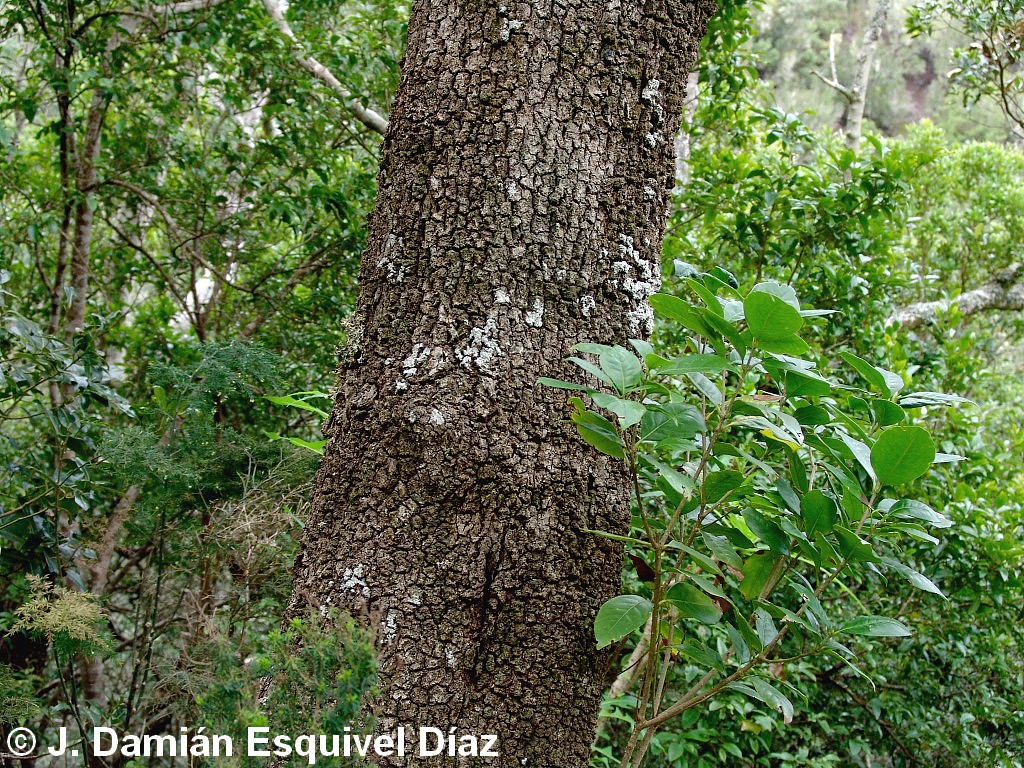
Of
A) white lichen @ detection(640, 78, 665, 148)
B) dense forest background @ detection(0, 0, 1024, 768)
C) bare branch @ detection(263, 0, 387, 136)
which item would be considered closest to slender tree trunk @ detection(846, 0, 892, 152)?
dense forest background @ detection(0, 0, 1024, 768)

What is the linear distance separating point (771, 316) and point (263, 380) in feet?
4.76

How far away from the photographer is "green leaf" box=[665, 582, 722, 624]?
1.27m

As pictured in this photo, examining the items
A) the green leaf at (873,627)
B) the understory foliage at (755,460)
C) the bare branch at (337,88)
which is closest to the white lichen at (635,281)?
the understory foliage at (755,460)

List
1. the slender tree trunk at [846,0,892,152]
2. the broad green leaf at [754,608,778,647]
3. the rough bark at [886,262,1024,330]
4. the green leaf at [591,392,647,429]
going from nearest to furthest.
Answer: the green leaf at [591,392,647,429], the broad green leaf at [754,608,778,647], the rough bark at [886,262,1024,330], the slender tree trunk at [846,0,892,152]

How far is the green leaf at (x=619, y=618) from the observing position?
47.4 inches

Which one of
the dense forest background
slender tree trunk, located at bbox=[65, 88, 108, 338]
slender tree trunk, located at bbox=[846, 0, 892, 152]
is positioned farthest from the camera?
slender tree trunk, located at bbox=[846, 0, 892, 152]

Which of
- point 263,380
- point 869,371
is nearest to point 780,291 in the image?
point 869,371

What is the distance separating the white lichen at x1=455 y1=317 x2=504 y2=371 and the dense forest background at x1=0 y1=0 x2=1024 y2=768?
389mm

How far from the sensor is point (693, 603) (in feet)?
4.22

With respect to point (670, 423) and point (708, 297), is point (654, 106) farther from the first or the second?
point (670, 423)

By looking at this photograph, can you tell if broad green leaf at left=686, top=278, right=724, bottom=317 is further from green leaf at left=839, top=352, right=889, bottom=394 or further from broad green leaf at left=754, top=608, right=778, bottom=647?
broad green leaf at left=754, top=608, right=778, bottom=647

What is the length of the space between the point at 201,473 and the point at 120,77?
6.76 ft

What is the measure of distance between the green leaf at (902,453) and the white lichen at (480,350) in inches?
23.2

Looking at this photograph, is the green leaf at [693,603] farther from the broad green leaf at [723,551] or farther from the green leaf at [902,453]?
the green leaf at [902,453]
